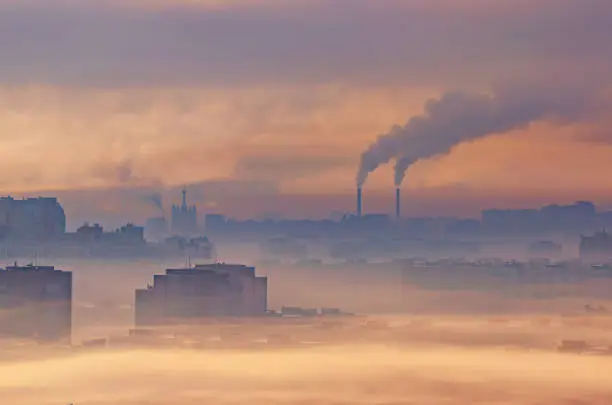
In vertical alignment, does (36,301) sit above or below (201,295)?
below

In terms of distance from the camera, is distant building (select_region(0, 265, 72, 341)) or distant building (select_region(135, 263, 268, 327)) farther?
distant building (select_region(135, 263, 268, 327))

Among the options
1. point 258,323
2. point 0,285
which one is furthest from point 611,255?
point 0,285

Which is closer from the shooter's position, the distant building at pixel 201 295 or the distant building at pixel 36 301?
the distant building at pixel 36 301

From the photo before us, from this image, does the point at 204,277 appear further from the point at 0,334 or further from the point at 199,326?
the point at 0,334
